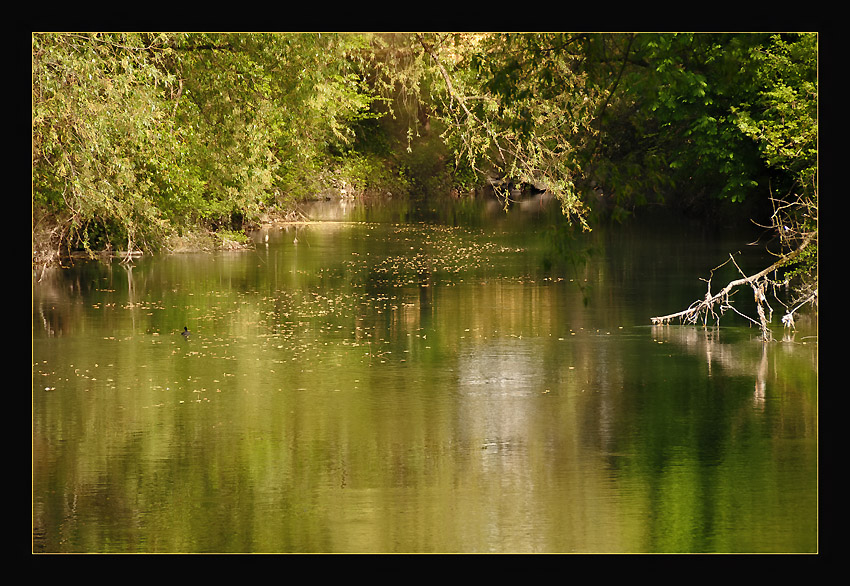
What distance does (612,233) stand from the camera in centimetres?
3497

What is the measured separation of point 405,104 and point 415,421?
11.4 m

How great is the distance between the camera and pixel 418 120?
2314cm

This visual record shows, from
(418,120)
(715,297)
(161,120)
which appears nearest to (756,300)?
(715,297)

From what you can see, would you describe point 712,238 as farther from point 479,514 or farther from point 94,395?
point 479,514

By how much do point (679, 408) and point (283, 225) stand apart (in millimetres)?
26088

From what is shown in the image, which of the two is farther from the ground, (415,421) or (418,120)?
(418,120)

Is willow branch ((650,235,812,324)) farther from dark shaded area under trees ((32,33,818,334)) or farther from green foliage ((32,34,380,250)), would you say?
green foliage ((32,34,380,250))

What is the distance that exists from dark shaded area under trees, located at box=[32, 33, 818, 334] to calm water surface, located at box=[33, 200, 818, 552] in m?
1.13

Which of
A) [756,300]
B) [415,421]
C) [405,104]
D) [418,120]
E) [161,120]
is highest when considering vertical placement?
[405,104]

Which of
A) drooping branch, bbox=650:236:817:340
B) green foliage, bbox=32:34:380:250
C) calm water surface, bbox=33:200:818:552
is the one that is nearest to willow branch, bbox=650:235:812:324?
drooping branch, bbox=650:236:817:340

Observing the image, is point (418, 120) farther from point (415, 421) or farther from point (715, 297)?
point (415, 421)

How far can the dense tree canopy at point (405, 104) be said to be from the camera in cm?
895

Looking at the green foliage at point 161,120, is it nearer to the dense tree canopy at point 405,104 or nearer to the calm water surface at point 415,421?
the dense tree canopy at point 405,104

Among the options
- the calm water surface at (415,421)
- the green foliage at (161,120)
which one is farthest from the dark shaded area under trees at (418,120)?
the calm water surface at (415,421)
